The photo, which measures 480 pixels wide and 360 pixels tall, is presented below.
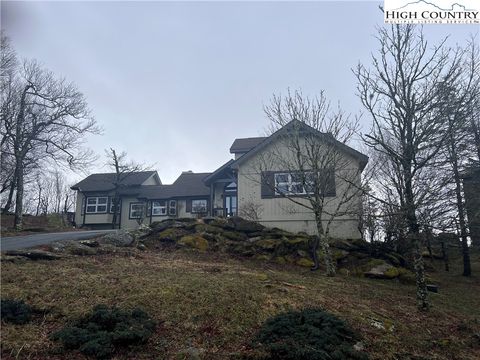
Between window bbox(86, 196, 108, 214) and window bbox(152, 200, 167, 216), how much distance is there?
4795 millimetres

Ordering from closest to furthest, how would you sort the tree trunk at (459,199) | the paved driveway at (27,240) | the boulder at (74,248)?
the tree trunk at (459,199)
the boulder at (74,248)
the paved driveway at (27,240)

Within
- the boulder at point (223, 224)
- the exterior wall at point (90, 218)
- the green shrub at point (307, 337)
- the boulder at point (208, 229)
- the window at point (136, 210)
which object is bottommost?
the green shrub at point (307, 337)

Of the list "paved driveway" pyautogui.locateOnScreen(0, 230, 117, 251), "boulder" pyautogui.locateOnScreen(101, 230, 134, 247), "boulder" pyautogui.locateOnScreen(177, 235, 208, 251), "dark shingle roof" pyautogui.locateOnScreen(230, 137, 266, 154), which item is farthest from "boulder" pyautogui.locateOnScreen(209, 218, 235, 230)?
"dark shingle roof" pyautogui.locateOnScreen(230, 137, 266, 154)

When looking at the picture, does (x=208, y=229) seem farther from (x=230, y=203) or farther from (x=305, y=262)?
(x=230, y=203)

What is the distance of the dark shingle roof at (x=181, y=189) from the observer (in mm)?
30145

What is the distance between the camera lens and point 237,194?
1806cm

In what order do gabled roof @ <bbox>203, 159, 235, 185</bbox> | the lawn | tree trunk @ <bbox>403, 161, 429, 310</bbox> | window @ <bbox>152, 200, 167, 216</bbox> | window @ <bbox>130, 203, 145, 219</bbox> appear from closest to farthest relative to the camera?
the lawn → tree trunk @ <bbox>403, 161, 429, 310</bbox> → gabled roof @ <bbox>203, 159, 235, 185</bbox> → window @ <bbox>152, 200, 167, 216</bbox> → window @ <bbox>130, 203, 145, 219</bbox>

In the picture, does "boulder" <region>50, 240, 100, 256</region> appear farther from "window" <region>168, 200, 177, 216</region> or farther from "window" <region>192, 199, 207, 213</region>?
"window" <region>168, 200, 177, 216</region>

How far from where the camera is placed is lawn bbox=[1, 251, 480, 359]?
17.3 feet

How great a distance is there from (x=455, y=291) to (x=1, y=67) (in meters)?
24.1

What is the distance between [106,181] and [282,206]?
876 inches

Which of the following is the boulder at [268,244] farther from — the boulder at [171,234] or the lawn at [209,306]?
the lawn at [209,306]

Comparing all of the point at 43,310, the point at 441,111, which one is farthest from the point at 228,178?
the point at 43,310

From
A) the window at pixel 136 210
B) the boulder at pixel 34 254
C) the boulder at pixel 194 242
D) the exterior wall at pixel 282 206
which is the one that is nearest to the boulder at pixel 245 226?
the exterior wall at pixel 282 206
